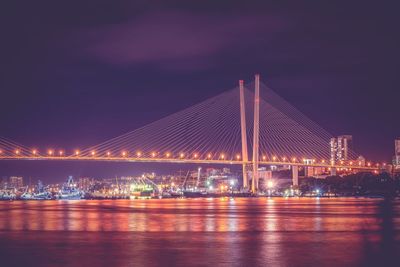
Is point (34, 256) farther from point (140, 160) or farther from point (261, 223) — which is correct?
point (140, 160)

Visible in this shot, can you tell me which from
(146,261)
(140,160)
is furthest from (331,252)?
(140,160)

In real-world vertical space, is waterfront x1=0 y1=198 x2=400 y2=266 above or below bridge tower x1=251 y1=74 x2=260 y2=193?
below

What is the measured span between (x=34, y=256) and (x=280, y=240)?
6.42 m

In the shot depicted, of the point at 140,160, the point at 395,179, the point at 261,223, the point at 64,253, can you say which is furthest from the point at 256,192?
the point at 64,253

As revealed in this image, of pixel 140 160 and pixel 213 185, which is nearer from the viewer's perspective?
pixel 140 160

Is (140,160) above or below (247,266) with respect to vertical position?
above

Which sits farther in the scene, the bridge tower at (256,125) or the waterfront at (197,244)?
the bridge tower at (256,125)

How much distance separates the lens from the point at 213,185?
420 ft

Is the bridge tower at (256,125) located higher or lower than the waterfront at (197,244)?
higher

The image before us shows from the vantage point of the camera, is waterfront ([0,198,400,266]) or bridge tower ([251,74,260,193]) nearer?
waterfront ([0,198,400,266])

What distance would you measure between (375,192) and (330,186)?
28.6ft

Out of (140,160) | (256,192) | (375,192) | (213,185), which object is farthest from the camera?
(213,185)

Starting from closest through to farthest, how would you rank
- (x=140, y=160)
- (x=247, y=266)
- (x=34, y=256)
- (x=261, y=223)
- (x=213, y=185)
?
1. (x=247, y=266)
2. (x=34, y=256)
3. (x=261, y=223)
4. (x=140, y=160)
5. (x=213, y=185)

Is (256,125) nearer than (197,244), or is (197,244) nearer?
(197,244)
